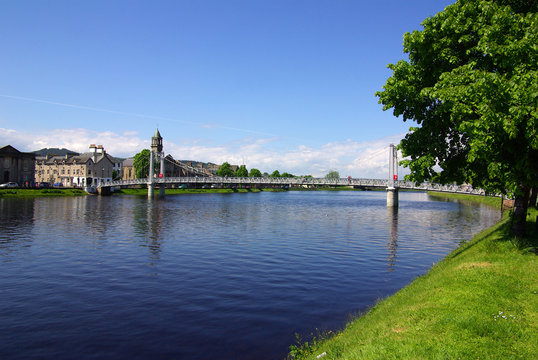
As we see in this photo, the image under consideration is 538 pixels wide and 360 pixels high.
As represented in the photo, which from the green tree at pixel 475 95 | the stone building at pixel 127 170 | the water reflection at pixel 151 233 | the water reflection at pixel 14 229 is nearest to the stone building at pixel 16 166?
the water reflection at pixel 14 229

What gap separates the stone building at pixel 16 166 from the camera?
105 metres

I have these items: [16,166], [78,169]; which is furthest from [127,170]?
[16,166]

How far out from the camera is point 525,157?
1534 cm

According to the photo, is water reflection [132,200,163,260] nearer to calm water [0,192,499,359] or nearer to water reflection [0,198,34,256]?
calm water [0,192,499,359]

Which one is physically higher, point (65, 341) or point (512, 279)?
point (512, 279)

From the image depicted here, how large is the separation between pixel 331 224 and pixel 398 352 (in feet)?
134

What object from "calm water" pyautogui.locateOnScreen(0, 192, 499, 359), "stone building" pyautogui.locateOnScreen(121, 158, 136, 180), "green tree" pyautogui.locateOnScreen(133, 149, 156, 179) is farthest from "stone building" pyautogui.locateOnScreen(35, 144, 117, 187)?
"calm water" pyautogui.locateOnScreen(0, 192, 499, 359)

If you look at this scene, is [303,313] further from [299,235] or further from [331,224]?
[331,224]

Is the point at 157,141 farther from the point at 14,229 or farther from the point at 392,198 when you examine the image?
the point at 14,229

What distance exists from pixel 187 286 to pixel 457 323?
531 inches

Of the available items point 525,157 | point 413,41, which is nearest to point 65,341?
point 525,157

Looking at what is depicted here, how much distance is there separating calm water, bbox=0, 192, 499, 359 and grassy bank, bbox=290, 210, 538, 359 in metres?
2.94

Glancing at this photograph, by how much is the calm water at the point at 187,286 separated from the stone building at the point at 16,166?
80674 mm

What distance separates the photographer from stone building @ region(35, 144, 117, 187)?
132 meters
